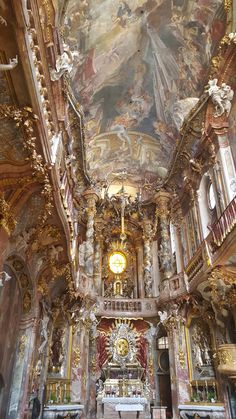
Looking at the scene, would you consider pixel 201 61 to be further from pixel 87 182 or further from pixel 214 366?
pixel 214 366

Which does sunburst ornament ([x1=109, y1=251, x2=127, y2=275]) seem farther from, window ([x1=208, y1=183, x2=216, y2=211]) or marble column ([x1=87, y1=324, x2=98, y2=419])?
window ([x1=208, y1=183, x2=216, y2=211])

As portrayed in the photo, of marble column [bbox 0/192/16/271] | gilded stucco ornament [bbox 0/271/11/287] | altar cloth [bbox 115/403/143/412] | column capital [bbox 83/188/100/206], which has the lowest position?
altar cloth [bbox 115/403/143/412]

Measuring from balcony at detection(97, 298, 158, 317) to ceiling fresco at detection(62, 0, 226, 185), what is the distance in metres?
9.58

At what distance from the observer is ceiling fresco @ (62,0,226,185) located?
1550cm

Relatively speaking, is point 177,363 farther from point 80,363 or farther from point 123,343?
point 80,363

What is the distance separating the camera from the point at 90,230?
65.1 ft

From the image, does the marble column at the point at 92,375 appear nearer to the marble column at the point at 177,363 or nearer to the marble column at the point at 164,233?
the marble column at the point at 177,363

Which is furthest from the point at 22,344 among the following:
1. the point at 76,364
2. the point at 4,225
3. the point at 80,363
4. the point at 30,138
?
the point at 30,138

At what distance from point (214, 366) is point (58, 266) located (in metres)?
8.23

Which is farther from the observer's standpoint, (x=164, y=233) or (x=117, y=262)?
(x=117, y=262)

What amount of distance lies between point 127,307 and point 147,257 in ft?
11.8

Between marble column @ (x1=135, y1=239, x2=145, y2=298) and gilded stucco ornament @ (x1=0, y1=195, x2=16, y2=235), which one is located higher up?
marble column @ (x1=135, y1=239, x2=145, y2=298)

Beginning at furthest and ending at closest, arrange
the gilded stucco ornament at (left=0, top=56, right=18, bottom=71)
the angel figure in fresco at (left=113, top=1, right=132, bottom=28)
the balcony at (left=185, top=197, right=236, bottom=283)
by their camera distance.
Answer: the angel figure in fresco at (left=113, top=1, right=132, bottom=28) < the balcony at (left=185, top=197, right=236, bottom=283) < the gilded stucco ornament at (left=0, top=56, right=18, bottom=71)

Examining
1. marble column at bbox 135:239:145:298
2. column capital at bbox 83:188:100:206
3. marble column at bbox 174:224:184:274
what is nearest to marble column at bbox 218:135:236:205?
marble column at bbox 174:224:184:274
